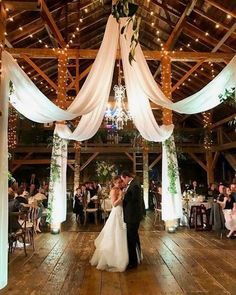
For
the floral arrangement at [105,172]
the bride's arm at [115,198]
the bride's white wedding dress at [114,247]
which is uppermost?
the floral arrangement at [105,172]

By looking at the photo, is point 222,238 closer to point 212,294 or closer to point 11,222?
point 212,294

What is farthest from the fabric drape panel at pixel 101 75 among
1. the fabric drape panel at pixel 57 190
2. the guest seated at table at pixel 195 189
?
the guest seated at table at pixel 195 189

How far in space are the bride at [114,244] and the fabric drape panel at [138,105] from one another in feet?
5.81

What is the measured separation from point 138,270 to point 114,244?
50 cm

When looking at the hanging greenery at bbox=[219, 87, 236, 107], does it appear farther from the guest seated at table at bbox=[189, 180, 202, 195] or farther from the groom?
the guest seated at table at bbox=[189, 180, 202, 195]

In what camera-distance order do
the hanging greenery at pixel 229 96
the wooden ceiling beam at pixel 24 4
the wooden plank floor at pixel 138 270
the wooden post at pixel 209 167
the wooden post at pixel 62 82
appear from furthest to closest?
1. the wooden post at pixel 209 167
2. the wooden post at pixel 62 82
3. the hanging greenery at pixel 229 96
4. the wooden plank floor at pixel 138 270
5. the wooden ceiling beam at pixel 24 4

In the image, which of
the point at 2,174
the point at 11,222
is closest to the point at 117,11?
the point at 2,174

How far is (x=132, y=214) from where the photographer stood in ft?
15.7

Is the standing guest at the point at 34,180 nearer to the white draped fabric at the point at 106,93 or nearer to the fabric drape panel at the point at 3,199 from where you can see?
the white draped fabric at the point at 106,93

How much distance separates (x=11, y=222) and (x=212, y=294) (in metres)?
3.42

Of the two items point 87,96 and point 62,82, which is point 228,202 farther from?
point 62,82

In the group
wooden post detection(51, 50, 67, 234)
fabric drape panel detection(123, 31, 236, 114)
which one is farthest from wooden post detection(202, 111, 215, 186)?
fabric drape panel detection(123, 31, 236, 114)

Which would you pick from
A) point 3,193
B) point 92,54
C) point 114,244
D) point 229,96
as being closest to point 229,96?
point 229,96

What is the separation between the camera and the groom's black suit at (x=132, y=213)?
479 cm
